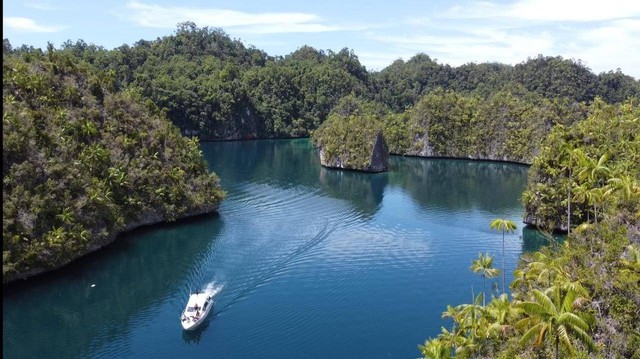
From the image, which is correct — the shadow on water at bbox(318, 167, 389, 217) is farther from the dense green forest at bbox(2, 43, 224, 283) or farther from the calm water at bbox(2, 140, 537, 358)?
the dense green forest at bbox(2, 43, 224, 283)

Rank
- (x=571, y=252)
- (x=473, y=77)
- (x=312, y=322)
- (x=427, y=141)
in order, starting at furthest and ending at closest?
(x=473, y=77)
(x=427, y=141)
(x=312, y=322)
(x=571, y=252)

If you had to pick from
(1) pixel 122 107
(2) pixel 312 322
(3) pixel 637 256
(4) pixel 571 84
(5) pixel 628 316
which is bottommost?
(2) pixel 312 322

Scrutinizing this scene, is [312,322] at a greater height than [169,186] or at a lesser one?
lesser

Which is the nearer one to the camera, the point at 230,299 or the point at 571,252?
the point at 571,252

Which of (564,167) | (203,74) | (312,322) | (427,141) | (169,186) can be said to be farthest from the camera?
(203,74)

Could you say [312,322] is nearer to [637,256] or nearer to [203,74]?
[637,256]

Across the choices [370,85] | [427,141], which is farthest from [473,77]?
[427,141]

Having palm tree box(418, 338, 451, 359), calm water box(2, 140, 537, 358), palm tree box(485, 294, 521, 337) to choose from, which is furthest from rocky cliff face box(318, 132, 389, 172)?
palm tree box(418, 338, 451, 359)
